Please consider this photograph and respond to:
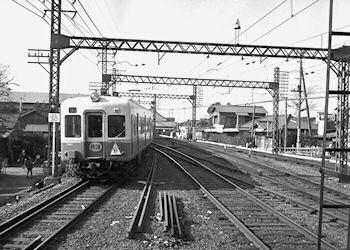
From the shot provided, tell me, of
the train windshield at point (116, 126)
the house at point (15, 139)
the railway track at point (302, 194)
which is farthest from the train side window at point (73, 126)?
the house at point (15, 139)

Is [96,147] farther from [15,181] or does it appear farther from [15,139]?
[15,139]

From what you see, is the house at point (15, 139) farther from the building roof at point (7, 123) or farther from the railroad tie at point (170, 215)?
the railroad tie at point (170, 215)

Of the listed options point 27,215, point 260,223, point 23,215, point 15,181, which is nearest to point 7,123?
point 15,181

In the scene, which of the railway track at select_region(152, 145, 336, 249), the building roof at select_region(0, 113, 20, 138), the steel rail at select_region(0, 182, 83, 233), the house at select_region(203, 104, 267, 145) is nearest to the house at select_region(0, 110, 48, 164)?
the building roof at select_region(0, 113, 20, 138)

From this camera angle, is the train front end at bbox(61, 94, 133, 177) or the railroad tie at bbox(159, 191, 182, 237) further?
the train front end at bbox(61, 94, 133, 177)

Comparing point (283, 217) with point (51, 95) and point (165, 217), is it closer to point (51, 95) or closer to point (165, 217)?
point (165, 217)

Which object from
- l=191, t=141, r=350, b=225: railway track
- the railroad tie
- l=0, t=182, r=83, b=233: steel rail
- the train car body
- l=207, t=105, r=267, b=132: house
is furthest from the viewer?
l=207, t=105, r=267, b=132: house

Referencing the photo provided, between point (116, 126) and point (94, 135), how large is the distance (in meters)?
0.81

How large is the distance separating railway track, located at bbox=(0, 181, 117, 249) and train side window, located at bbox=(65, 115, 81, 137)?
2089 millimetres

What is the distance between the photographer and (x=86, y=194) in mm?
10625

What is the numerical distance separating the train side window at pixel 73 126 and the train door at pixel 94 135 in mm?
285

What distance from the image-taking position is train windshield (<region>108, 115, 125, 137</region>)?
12227 millimetres

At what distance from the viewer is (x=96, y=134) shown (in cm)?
1225

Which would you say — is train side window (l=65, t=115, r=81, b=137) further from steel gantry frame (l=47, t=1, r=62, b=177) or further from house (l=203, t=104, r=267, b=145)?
house (l=203, t=104, r=267, b=145)
